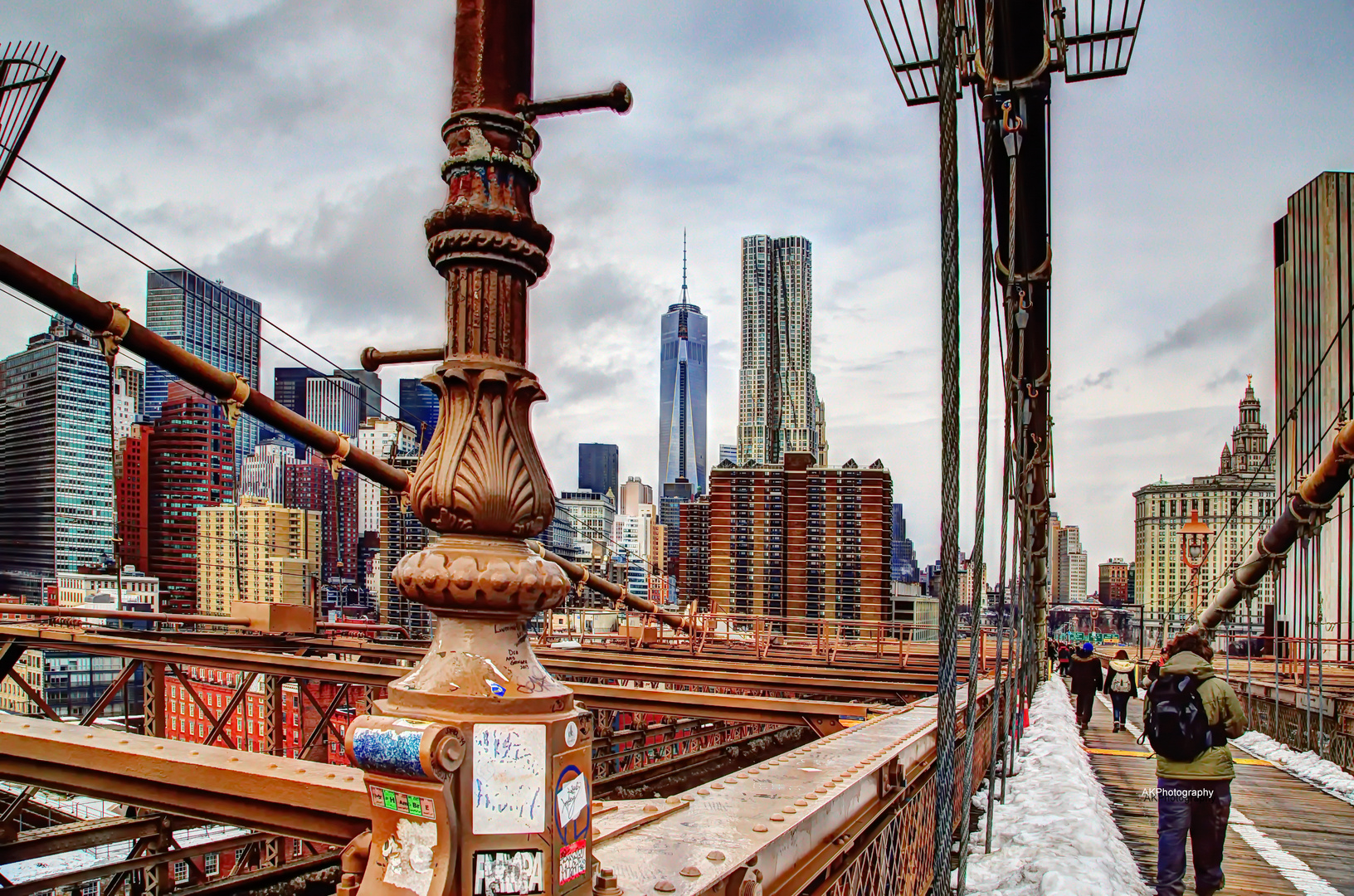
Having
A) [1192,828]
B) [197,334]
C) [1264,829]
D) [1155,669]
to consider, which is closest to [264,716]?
[1192,828]

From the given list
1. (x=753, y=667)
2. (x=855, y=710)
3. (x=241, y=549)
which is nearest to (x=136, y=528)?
(x=241, y=549)

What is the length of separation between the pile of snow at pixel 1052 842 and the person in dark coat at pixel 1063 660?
90.0ft

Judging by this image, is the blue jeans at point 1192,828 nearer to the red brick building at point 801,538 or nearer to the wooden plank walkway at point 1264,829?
the wooden plank walkway at point 1264,829

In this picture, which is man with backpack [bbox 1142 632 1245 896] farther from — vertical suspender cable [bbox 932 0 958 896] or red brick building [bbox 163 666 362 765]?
red brick building [bbox 163 666 362 765]

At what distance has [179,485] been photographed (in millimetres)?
82250

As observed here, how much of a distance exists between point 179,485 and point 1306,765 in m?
87.2

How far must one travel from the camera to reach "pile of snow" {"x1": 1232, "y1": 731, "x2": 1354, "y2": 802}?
34.4 feet

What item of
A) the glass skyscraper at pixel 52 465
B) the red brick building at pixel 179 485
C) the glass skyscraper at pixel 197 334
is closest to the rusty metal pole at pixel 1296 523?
the glass skyscraper at pixel 52 465

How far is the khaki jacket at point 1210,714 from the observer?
19.5 feet

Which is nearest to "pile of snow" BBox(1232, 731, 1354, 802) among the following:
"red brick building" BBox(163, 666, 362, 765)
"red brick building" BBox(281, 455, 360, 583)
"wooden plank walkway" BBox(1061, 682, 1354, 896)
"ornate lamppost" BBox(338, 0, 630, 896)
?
"wooden plank walkway" BBox(1061, 682, 1354, 896)

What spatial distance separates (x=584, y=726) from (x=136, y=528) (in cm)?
8940

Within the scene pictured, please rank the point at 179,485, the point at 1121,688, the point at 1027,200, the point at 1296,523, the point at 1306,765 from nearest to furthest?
the point at 1027,200, the point at 1306,765, the point at 1296,523, the point at 1121,688, the point at 179,485

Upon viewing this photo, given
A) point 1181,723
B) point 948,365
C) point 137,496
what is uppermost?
point 948,365

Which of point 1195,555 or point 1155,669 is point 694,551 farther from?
point 1155,669
